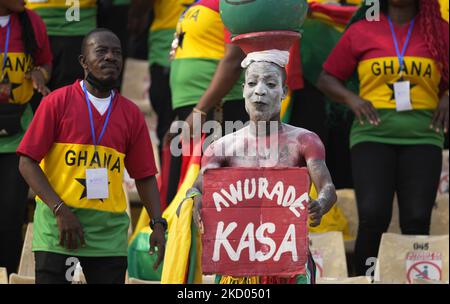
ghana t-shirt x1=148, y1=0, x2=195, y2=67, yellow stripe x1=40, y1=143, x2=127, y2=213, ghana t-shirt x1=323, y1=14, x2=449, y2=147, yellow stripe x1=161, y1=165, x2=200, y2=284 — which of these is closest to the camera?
yellow stripe x1=40, y1=143, x2=127, y2=213

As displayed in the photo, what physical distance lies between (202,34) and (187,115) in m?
0.50

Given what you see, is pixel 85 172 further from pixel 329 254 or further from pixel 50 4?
pixel 50 4

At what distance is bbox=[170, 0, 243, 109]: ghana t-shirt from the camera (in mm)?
8023

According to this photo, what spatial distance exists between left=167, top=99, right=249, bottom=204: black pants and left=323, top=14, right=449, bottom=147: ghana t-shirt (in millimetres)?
766

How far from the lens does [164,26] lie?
918cm

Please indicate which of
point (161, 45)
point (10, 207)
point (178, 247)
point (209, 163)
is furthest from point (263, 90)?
point (161, 45)

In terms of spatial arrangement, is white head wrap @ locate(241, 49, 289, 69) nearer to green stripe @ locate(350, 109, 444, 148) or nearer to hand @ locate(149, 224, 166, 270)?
hand @ locate(149, 224, 166, 270)

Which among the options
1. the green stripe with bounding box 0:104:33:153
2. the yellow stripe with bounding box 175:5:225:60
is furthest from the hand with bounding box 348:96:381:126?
the green stripe with bounding box 0:104:33:153

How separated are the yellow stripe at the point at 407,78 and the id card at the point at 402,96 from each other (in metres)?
0.04

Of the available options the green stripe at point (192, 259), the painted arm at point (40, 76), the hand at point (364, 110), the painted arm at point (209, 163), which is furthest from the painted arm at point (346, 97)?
the painted arm at point (209, 163)

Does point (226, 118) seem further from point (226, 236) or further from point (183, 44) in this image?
point (226, 236)

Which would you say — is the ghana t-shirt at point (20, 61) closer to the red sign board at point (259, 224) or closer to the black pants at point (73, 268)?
the black pants at point (73, 268)

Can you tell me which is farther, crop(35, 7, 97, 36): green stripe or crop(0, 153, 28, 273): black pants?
crop(35, 7, 97, 36): green stripe

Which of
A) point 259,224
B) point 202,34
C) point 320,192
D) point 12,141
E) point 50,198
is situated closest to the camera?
point 259,224
